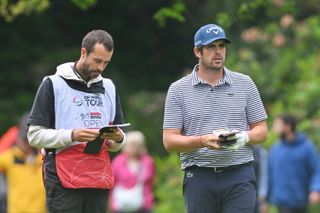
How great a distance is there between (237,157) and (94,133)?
125 cm

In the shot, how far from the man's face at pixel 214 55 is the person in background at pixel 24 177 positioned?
417 cm

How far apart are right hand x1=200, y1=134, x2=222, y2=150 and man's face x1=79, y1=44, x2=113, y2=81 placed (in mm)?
1029

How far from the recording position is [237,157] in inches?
355

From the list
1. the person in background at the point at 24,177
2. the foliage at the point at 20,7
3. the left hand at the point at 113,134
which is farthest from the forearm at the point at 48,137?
the person in background at the point at 24,177

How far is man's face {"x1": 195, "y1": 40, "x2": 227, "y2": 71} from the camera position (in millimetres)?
9062

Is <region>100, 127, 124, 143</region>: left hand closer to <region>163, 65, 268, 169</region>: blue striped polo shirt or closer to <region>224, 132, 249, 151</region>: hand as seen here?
<region>163, 65, 268, 169</region>: blue striped polo shirt

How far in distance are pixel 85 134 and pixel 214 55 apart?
1.32 m

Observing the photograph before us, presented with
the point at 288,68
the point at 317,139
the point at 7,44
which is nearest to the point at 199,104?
the point at 317,139

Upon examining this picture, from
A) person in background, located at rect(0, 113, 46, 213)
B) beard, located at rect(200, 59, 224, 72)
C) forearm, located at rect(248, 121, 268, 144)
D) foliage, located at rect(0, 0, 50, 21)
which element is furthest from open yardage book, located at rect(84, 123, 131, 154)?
person in background, located at rect(0, 113, 46, 213)

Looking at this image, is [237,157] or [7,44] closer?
[237,157]

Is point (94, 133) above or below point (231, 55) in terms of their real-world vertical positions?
below

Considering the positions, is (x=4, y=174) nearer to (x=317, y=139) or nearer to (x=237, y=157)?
(x=237, y=157)

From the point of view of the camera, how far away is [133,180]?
17141 millimetres

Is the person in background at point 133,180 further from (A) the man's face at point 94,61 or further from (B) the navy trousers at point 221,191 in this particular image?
(A) the man's face at point 94,61
